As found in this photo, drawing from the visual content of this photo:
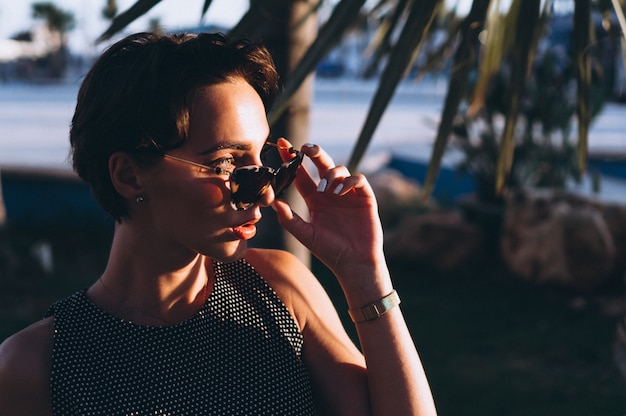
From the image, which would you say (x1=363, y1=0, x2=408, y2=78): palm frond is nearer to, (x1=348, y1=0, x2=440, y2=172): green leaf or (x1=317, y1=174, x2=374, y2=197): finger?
(x1=348, y1=0, x2=440, y2=172): green leaf

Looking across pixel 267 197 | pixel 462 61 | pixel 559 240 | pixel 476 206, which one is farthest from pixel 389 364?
pixel 476 206

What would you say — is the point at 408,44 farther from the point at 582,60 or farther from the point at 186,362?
the point at 186,362

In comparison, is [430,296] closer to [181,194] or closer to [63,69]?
[181,194]

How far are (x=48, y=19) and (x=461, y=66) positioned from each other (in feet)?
125

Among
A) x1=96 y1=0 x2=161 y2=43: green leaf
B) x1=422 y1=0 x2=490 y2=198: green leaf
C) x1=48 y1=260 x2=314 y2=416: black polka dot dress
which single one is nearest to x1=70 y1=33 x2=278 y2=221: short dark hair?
x1=48 y1=260 x2=314 y2=416: black polka dot dress

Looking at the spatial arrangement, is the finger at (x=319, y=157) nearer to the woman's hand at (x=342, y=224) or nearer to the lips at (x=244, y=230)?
the woman's hand at (x=342, y=224)

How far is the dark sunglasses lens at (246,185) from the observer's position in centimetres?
140

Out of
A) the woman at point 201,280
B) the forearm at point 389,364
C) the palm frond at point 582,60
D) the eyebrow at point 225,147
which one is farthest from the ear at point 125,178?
the palm frond at point 582,60

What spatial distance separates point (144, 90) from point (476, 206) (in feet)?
17.7

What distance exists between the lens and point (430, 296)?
5621 mm

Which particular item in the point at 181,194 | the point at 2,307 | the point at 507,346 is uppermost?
the point at 181,194

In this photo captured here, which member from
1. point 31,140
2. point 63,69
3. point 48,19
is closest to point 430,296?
point 31,140

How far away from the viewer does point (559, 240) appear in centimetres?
551

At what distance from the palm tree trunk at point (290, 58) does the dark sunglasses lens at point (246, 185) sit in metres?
1.00
